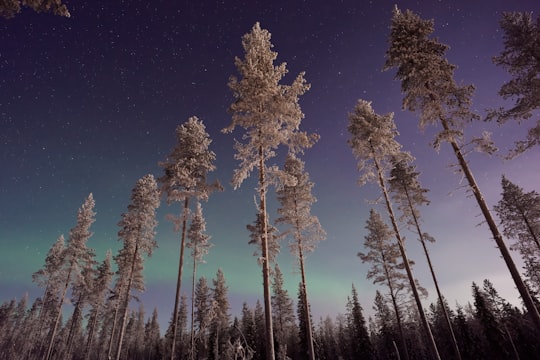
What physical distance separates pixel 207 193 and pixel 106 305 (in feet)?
126

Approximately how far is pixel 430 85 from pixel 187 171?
14756 mm

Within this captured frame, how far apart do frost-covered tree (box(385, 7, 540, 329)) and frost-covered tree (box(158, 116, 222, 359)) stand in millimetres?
12714

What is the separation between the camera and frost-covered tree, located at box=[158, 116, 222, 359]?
17453 millimetres

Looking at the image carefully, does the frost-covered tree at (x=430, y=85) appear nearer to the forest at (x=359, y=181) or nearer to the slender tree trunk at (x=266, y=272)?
the forest at (x=359, y=181)

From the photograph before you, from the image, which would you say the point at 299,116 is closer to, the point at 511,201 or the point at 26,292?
the point at 511,201

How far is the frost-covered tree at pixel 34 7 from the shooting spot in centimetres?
745

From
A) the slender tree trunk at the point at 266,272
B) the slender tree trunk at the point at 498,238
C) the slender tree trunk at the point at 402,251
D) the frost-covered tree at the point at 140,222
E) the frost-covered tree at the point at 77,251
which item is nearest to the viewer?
the slender tree trunk at the point at 266,272

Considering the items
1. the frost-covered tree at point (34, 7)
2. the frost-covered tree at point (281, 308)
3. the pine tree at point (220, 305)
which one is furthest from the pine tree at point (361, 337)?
the frost-covered tree at point (34, 7)

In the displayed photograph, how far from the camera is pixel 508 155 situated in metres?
14.4

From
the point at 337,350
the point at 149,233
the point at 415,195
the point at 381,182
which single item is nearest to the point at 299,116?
the point at 381,182

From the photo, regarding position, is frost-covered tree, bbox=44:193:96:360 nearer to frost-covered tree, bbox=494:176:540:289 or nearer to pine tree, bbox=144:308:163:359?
frost-covered tree, bbox=494:176:540:289

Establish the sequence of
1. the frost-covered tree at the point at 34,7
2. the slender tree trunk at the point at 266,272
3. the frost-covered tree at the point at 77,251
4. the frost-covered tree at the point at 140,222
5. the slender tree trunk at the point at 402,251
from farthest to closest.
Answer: the frost-covered tree at the point at 77,251 < the frost-covered tree at the point at 140,222 < the slender tree trunk at the point at 402,251 < the slender tree trunk at the point at 266,272 < the frost-covered tree at the point at 34,7

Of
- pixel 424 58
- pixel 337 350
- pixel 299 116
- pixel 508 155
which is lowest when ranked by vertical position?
pixel 337 350

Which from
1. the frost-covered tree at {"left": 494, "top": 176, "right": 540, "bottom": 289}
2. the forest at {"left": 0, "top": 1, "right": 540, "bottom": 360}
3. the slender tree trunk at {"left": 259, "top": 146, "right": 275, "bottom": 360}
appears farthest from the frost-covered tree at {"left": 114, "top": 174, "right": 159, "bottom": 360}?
the frost-covered tree at {"left": 494, "top": 176, "right": 540, "bottom": 289}
